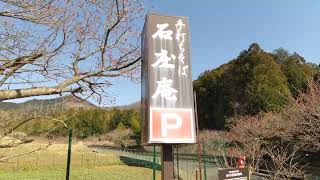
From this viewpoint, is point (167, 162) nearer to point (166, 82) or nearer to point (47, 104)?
point (166, 82)

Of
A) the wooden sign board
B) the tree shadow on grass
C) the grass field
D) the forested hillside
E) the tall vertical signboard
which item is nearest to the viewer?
the tall vertical signboard

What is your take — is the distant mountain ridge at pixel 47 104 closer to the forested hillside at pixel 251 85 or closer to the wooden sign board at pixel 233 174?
the wooden sign board at pixel 233 174

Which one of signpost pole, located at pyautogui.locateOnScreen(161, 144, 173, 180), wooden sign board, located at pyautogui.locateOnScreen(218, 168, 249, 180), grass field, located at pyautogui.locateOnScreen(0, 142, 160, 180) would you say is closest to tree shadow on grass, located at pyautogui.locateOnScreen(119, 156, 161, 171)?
grass field, located at pyautogui.locateOnScreen(0, 142, 160, 180)

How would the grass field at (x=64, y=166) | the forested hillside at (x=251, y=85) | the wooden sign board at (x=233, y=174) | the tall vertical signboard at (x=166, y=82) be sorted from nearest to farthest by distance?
1. the tall vertical signboard at (x=166, y=82)
2. the wooden sign board at (x=233, y=174)
3. the grass field at (x=64, y=166)
4. the forested hillside at (x=251, y=85)

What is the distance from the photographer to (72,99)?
4672 mm

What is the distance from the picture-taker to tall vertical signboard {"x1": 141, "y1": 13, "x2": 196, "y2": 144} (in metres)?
4.78

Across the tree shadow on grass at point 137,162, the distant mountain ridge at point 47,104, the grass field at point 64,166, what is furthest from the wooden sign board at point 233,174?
the grass field at point 64,166

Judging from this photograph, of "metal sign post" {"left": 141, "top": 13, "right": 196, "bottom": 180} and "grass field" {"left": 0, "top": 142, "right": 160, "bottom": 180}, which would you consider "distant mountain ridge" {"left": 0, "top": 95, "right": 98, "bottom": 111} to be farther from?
"grass field" {"left": 0, "top": 142, "right": 160, "bottom": 180}

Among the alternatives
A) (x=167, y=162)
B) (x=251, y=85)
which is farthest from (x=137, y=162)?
(x=167, y=162)

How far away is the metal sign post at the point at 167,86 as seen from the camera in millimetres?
4777

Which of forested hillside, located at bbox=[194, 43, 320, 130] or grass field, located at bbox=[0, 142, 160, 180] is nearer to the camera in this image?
grass field, located at bbox=[0, 142, 160, 180]

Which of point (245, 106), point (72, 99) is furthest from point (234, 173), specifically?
point (245, 106)

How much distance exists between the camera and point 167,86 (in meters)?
4.99

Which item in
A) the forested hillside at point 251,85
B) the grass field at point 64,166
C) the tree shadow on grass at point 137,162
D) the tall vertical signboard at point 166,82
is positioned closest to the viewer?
the tall vertical signboard at point 166,82
